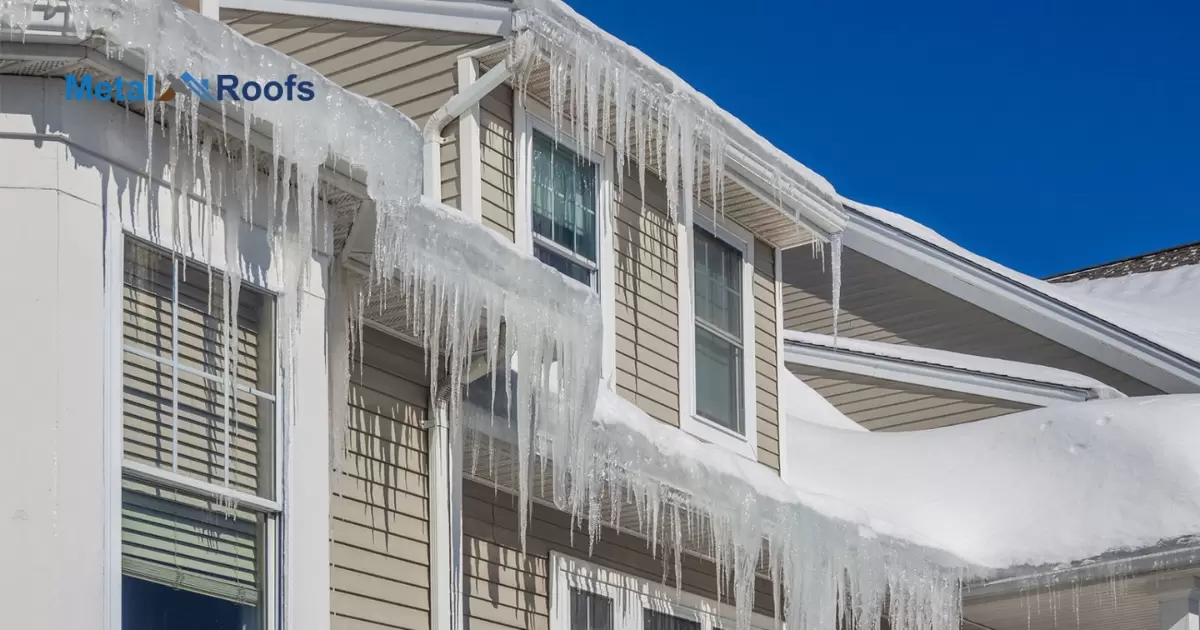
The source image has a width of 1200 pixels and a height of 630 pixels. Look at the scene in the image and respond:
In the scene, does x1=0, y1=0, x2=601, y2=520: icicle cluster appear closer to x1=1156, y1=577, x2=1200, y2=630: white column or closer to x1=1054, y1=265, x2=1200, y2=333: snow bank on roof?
x1=1156, y1=577, x2=1200, y2=630: white column

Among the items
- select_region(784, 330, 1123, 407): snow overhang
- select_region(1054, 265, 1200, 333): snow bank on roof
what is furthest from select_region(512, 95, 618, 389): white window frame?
select_region(1054, 265, 1200, 333): snow bank on roof

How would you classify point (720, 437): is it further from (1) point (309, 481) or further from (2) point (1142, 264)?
(2) point (1142, 264)

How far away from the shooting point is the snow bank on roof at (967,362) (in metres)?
15.7

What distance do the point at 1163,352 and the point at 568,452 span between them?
938cm

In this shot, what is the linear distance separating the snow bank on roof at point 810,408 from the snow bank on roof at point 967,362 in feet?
1.44

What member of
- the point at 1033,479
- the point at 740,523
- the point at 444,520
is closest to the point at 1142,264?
the point at 1033,479

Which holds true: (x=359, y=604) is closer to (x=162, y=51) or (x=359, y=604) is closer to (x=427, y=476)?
(x=427, y=476)

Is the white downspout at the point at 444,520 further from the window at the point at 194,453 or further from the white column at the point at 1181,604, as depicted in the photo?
the white column at the point at 1181,604

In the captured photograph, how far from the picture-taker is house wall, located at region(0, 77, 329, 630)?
5797 mm

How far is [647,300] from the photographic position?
11.2 meters

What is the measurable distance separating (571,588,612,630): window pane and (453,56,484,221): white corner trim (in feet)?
7.38

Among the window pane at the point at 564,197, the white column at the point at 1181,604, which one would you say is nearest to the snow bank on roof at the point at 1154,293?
the white column at the point at 1181,604

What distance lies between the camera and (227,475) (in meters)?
6.74

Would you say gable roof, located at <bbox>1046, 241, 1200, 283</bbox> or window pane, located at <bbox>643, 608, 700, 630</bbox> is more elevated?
gable roof, located at <bbox>1046, 241, 1200, 283</bbox>
